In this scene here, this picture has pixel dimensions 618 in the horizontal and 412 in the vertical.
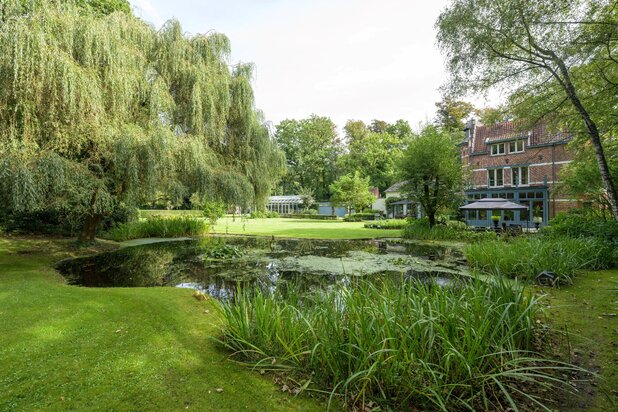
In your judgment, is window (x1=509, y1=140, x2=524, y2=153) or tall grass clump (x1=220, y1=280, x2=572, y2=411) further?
window (x1=509, y1=140, x2=524, y2=153)

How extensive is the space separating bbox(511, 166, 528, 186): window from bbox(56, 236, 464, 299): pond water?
43.3 ft

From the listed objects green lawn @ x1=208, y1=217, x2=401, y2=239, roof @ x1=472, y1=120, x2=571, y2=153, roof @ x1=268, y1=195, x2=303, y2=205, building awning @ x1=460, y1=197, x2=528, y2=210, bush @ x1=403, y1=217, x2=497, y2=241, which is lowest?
green lawn @ x1=208, y1=217, x2=401, y2=239

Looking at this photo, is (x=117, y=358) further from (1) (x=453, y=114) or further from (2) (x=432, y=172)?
(1) (x=453, y=114)

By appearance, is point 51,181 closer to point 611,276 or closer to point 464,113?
point 611,276

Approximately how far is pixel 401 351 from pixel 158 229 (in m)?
14.2

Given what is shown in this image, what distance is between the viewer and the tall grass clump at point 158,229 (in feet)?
42.3

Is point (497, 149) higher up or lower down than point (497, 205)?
higher up

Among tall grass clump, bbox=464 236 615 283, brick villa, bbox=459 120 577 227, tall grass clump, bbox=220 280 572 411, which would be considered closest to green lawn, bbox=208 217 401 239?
brick villa, bbox=459 120 577 227

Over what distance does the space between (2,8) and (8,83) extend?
153 cm

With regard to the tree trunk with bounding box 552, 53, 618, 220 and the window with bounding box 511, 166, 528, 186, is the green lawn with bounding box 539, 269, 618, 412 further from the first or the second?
the window with bounding box 511, 166, 528, 186

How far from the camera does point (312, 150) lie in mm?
45438

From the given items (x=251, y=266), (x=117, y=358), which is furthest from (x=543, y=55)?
(x=117, y=358)

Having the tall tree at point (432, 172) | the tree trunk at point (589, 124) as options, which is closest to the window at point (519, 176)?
the tall tree at point (432, 172)

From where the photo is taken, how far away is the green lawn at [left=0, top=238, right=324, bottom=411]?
92.8 inches
